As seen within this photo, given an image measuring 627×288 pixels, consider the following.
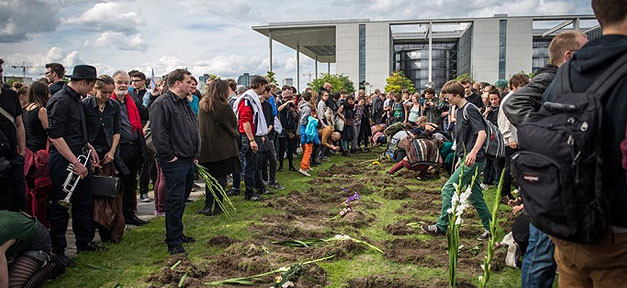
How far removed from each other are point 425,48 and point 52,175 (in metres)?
81.8

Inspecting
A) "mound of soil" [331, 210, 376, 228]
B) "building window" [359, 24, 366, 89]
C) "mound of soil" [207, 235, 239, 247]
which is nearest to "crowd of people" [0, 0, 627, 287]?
"mound of soil" [207, 235, 239, 247]

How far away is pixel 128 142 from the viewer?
21.5 feet

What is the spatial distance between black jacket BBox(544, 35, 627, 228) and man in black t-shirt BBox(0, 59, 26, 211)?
4449 mm

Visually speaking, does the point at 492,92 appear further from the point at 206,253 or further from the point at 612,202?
the point at 612,202

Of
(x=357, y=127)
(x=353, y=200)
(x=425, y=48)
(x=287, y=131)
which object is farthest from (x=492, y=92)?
(x=425, y=48)

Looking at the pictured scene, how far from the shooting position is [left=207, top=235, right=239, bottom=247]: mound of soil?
5543 mm

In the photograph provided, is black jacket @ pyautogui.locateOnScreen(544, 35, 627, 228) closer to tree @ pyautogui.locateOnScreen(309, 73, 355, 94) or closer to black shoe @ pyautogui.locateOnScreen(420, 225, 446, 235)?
black shoe @ pyautogui.locateOnScreen(420, 225, 446, 235)

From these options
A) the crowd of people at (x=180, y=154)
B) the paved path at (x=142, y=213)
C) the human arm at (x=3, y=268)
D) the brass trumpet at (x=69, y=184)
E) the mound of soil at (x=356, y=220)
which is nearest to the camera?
the crowd of people at (x=180, y=154)

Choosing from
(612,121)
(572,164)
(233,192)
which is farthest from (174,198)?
(612,121)

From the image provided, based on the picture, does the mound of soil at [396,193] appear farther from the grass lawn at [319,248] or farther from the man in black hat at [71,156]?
the man in black hat at [71,156]

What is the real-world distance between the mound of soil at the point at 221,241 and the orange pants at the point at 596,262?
4006 millimetres

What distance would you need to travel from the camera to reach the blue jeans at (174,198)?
204 inches

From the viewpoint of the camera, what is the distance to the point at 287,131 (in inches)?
467

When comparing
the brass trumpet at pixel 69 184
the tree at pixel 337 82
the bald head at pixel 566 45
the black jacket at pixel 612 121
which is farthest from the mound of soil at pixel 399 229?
the tree at pixel 337 82
